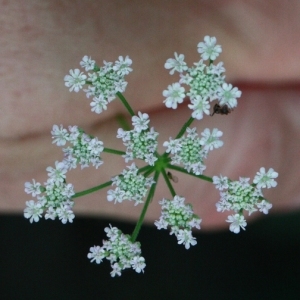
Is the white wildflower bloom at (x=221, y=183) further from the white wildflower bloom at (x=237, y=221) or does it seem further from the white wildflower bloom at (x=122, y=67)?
the white wildflower bloom at (x=122, y=67)

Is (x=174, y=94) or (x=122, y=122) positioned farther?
(x=122, y=122)

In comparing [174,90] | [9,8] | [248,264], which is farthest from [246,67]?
[248,264]

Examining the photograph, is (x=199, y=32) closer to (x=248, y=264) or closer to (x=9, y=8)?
(x=9, y=8)

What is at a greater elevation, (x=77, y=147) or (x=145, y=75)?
(x=145, y=75)

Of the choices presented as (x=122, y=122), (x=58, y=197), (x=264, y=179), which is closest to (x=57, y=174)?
(x=58, y=197)

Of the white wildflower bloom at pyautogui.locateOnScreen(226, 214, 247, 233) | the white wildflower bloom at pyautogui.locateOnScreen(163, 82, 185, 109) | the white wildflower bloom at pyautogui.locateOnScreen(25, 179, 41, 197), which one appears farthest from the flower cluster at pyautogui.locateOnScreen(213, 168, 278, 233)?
the white wildflower bloom at pyautogui.locateOnScreen(25, 179, 41, 197)

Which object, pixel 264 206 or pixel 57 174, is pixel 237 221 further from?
pixel 57 174
